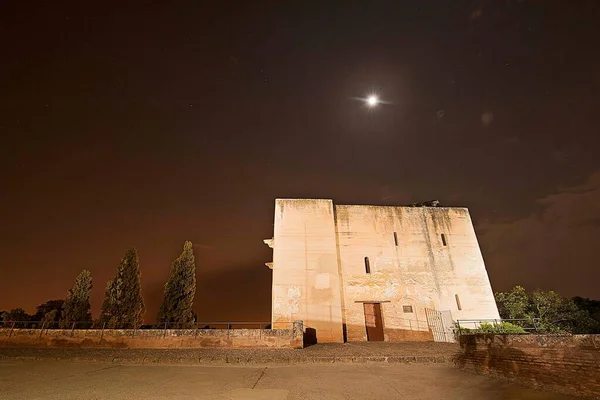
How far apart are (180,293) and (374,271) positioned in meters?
14.2

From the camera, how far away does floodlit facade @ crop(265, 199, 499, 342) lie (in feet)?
58.0

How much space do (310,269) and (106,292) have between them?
16.5 m

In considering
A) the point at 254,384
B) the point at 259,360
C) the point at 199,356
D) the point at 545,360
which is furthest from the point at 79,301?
the point at 545,360

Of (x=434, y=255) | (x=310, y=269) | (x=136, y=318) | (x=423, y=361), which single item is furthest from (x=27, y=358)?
(x=434, y=255)

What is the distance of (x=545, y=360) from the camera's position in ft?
18.7

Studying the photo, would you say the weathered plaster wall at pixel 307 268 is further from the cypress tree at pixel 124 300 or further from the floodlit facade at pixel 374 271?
the cypress tree at pixel 124 300

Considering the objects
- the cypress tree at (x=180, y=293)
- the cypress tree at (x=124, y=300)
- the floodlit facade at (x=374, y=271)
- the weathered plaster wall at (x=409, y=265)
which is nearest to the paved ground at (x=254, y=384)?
the floodlit facade at (x=374, y=271)

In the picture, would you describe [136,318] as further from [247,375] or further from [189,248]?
[247,375]

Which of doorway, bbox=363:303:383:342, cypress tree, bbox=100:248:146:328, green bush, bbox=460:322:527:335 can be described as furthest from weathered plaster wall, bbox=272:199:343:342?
cypress tree, bbox=100:248:146:328

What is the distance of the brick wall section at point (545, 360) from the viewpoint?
4.89 m

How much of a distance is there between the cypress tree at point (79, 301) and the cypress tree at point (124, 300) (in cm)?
367

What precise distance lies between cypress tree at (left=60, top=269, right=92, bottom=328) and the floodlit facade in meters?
17.5

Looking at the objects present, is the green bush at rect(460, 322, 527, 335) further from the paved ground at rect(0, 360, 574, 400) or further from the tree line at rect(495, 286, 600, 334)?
the tree line at rect(495, 286, 600, 334)

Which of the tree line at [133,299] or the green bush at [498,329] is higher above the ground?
the tree line at [133,299]
